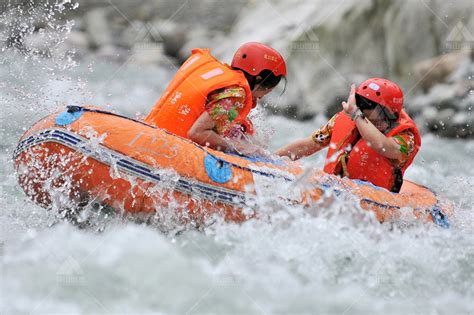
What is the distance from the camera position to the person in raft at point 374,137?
428cm

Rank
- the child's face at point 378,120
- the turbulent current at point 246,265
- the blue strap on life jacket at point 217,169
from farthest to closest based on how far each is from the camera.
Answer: the child's face at point 378,120 → the blue strap on life jacket at point 217,169 → the turbulent current at point 246,265

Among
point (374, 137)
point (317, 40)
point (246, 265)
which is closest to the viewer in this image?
point (246, 265)

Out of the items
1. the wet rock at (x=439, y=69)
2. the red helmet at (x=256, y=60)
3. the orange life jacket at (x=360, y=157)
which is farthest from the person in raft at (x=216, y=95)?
the wet rock at (x=439, y=69)

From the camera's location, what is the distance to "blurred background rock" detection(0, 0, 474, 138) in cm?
789

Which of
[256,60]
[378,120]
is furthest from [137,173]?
[378,120]

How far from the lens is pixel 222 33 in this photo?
367 inches

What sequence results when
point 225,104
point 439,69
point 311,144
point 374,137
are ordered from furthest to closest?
1. point 439,69
2. point 311,144
3. point 374,137
4. point 225,104

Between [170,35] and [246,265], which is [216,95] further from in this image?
[170,35]

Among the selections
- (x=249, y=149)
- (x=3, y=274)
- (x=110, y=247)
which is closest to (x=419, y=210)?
(x=249, y=149)

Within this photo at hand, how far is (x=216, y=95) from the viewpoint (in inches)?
162

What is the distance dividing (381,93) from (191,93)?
1.12 metres

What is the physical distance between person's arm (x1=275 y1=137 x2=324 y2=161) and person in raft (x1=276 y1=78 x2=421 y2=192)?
0.84 feet

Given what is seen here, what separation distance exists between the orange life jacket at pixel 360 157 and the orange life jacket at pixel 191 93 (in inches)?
25.9

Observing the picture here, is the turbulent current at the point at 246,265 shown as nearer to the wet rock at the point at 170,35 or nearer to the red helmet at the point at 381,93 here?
the red helmet at the point at 381,93
